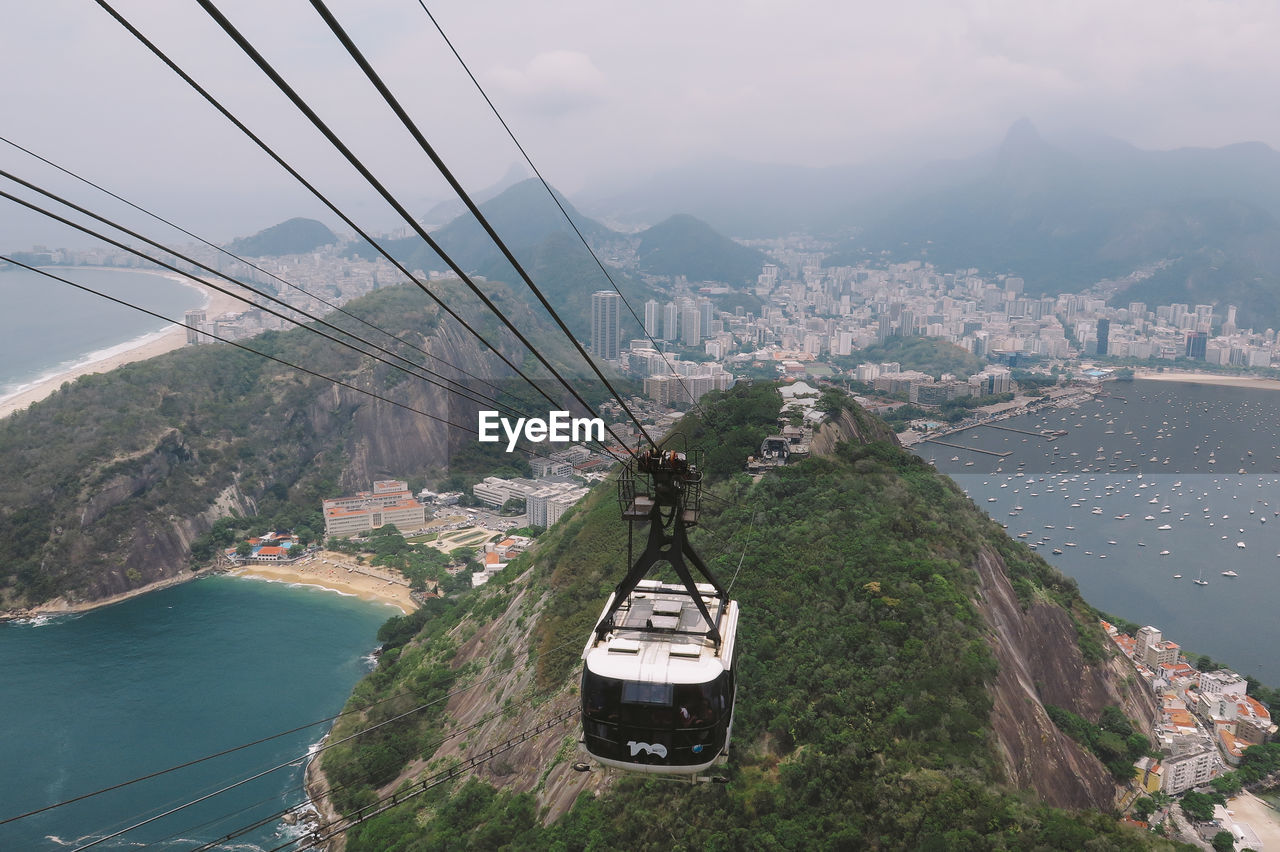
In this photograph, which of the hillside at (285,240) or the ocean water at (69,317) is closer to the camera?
the ocean water at (69,317)

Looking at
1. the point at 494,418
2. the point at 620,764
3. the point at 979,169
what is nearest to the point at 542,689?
the point at 620,764

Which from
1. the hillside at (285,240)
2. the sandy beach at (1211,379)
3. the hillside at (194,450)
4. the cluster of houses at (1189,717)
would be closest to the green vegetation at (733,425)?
the cluster of houses at (1189,717)

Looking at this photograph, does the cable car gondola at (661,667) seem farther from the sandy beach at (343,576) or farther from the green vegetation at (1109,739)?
the sandy beach at (343,576)

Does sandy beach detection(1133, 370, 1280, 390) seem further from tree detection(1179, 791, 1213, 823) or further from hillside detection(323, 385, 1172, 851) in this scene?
tree detection(1179, 791, 1213, 823)

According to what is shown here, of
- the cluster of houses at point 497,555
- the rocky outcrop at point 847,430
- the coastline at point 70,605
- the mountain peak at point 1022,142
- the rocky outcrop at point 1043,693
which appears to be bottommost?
the coastline at point 70,605

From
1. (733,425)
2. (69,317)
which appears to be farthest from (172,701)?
(69,317)

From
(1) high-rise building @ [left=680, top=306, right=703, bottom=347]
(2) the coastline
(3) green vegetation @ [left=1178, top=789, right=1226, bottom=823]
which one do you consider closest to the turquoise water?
(2) the coastline

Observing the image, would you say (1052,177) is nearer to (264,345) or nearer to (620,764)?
(264,345)
